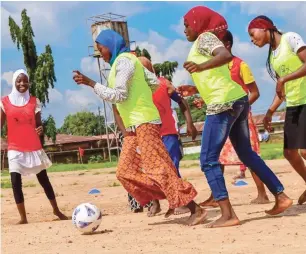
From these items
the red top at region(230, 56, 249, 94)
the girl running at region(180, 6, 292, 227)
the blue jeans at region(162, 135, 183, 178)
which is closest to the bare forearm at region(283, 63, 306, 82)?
the girl running at region(180, 6, 292, 227)

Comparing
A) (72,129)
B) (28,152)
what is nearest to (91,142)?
(72,129)

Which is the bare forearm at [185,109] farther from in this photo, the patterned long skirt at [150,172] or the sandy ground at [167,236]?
the patterned long skirt at [150,172]

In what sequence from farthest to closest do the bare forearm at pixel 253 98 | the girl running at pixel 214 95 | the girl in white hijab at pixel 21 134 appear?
the girl in white hijab at pixel 21 134, the bare forearm at pixel 253 98, the girl running at pixel 214 95

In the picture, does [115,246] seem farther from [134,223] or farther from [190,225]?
[134,223]

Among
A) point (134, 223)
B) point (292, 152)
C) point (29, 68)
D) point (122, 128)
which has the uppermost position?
point (29, 68)

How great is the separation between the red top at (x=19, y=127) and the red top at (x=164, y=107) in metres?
1.70

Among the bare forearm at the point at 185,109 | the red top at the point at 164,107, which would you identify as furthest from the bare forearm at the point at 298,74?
the red top at the point at 164,107

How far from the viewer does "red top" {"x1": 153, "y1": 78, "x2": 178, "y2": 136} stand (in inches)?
265

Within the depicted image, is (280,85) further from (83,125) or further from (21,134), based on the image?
(83,125)

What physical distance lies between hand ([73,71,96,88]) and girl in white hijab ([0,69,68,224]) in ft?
7.58

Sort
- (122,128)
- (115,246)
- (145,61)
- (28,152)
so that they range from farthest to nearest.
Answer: (28,152)
(145,61)
(122,128)
(115,246)

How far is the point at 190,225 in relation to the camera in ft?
17.8

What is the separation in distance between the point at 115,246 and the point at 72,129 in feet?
306

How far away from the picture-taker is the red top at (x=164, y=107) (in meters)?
6.73
